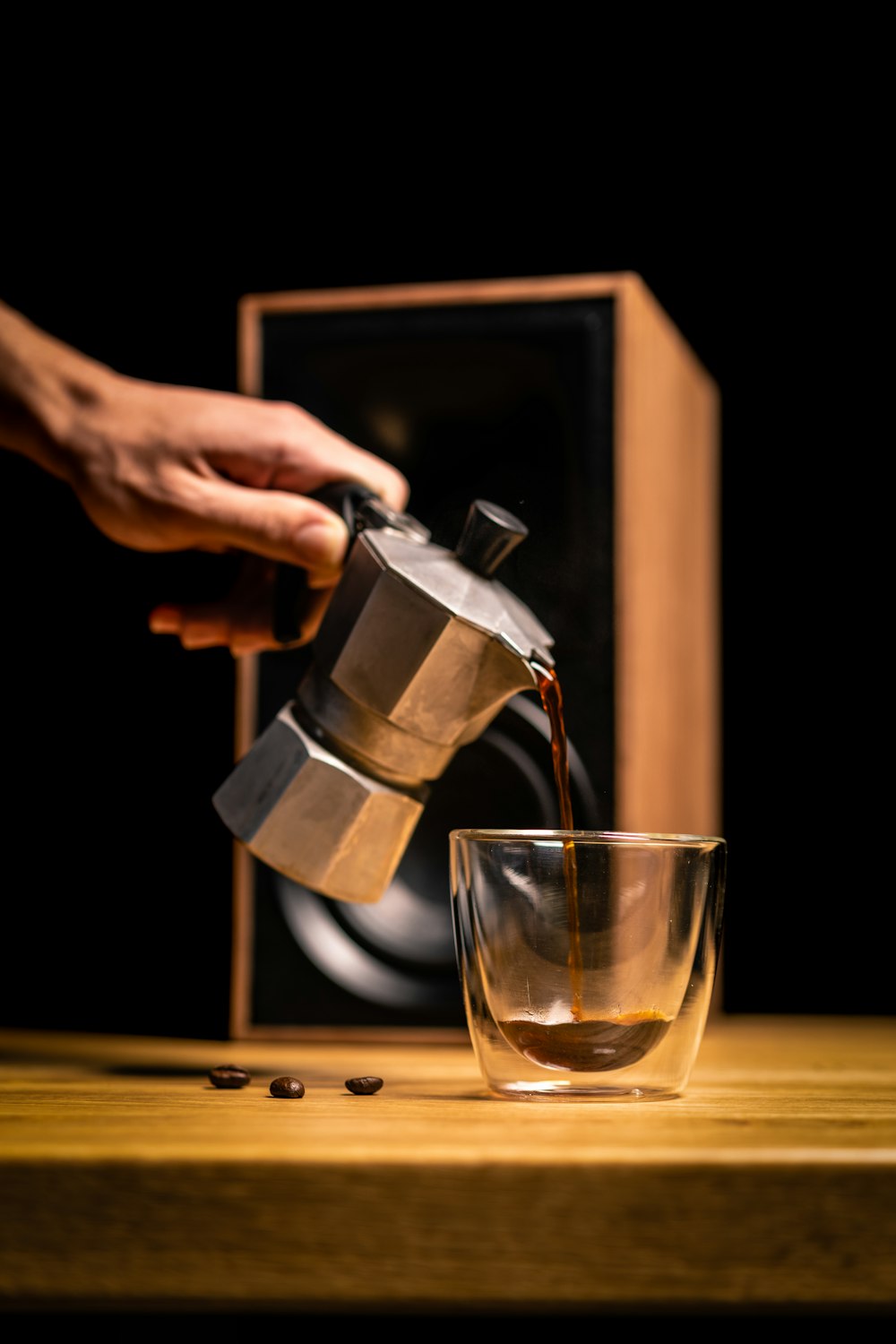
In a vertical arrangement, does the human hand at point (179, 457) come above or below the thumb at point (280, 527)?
above

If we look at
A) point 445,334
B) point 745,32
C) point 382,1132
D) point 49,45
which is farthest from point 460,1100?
point 49,45

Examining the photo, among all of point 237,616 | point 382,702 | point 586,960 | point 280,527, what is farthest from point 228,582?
point 586,960

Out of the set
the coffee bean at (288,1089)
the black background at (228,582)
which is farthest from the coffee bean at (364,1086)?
the black background at (228,582)

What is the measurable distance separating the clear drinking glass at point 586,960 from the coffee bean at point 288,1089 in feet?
0.25

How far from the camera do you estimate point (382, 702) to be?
2.28ft

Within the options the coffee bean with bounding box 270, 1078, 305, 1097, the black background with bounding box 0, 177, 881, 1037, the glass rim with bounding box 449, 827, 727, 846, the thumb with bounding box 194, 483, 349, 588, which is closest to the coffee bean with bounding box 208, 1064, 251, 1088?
the coffee bean with bounding box 270, 1078, 305, 1097

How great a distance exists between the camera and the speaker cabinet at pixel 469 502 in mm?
979

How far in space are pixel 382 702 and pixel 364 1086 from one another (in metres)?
0.16

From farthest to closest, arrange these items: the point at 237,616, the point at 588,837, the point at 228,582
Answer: the point at 228,582
the point at 237,616
the point at 588,837

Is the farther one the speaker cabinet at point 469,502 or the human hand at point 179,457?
the speaker cabinet at point 469,502

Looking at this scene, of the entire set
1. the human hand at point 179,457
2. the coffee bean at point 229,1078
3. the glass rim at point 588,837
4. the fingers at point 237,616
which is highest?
the human hand at point 179,457

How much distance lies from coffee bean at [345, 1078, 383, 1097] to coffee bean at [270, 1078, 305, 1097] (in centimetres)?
2

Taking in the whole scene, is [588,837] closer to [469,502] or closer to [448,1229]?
[448,1229]

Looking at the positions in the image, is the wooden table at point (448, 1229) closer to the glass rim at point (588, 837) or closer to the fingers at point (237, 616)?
the glass rim at point (588, 837)
